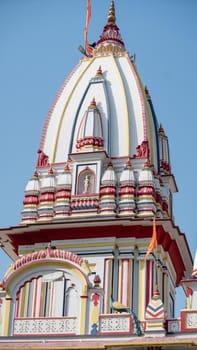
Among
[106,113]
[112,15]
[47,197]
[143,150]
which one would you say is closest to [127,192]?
[143,150]

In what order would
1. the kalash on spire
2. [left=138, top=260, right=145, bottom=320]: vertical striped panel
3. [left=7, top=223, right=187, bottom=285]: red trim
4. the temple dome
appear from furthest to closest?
1. the temple dome
2. [left=7, top=223, right=187, bottom=285]: red trim
3. [left=138, top=260, right=145, bottom=320]: vertical striped panel
4. the kalash on spire

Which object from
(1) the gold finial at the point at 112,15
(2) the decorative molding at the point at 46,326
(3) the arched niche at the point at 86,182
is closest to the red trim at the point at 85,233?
(3) the arched niche at the point at 86,182

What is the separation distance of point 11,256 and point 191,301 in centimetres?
874

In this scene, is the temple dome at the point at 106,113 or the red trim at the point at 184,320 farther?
the temple dome at the point at 106,113

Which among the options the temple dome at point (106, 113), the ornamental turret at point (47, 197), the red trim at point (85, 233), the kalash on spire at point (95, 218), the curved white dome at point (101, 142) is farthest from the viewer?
the temple dome at point (106, 113)

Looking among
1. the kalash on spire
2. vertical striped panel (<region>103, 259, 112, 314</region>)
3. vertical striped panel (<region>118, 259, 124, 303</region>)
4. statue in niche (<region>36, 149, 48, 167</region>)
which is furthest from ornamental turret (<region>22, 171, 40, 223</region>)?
vertical striped panel (<region>118, 259, 124, 303</region>)

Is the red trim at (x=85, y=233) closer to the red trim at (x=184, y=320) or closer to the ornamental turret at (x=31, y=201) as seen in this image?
the ornamental turret at (x=31, y=201)

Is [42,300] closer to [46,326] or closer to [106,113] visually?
[46,326]

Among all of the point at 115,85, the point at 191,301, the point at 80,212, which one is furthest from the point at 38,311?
the point at 115,85

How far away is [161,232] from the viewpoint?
2505 cm

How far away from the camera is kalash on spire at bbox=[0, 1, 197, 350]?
2138 centimetres

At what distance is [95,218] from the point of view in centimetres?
2562

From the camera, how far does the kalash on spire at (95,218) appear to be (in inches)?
842

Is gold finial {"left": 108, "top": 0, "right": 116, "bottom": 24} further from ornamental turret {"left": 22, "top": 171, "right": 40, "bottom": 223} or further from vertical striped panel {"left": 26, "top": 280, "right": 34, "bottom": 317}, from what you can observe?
vertical striped panel {"left": 26, "top": 280, "right": 34, "bottom": 317}
